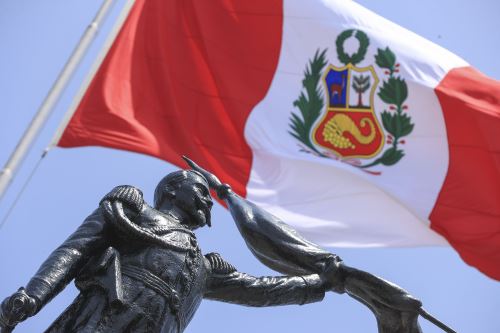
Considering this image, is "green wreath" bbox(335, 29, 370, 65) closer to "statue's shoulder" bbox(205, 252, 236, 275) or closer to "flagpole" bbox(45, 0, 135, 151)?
"flagpole" bbox(45, 0, 135, 151)

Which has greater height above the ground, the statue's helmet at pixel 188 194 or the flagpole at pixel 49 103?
the statue's helmet at pixel 188 194

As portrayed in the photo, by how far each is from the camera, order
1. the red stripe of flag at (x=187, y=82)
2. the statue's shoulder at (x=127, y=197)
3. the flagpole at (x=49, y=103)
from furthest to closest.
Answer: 1. the red stripe of flag at (x=187, y=82)
2. the flagpole at (x=49, y=103)
3. the statue's shoulder at (x=127, y=197)

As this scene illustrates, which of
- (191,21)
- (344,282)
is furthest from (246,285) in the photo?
(191,21)

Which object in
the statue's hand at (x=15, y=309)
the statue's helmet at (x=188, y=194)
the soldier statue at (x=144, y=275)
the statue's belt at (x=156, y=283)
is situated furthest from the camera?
the statue's helmet at (x=188, y=194)

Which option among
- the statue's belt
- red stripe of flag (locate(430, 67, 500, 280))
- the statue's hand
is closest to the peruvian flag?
red stripe of flag (locate(430, 67, 500, 280))

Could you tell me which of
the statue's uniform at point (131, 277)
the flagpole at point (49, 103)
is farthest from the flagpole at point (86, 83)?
the statue's uniform at point (131, 277)

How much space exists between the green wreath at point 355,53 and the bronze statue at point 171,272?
8.62 metres

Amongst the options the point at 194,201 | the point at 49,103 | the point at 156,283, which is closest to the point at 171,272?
the point at 156,283

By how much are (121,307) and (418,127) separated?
32.9ft

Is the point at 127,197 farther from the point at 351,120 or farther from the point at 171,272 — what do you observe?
the point at 351,120

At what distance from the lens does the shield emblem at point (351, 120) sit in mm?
14258

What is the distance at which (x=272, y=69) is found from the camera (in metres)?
14.9

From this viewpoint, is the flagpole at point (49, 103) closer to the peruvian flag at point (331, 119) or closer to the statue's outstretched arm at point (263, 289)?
the peruvian flag at point (331, 119)

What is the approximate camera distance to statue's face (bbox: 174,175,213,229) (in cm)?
587
